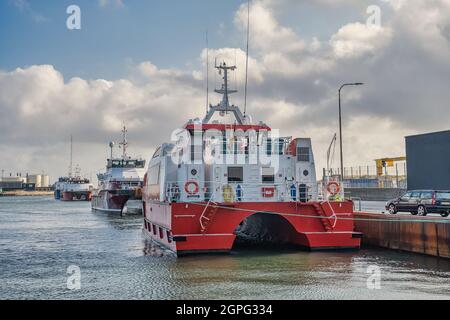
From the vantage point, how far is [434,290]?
49.7 feet

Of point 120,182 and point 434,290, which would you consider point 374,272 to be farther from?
point 120,182

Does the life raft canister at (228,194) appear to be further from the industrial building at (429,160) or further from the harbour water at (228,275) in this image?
the industrial building at (429,160)

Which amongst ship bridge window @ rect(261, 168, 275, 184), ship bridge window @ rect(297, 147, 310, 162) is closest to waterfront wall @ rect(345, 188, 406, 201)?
ship bridge window @ rect(297, 147, 310, 162)

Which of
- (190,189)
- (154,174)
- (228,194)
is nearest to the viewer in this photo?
(190,189)

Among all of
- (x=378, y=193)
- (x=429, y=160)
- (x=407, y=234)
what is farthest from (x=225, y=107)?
(x=378, y=193)

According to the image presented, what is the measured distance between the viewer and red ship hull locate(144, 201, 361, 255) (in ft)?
68.1

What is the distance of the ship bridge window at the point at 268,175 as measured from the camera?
77.4 ft

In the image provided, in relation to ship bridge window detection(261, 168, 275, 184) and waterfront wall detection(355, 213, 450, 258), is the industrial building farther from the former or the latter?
ship bridge window detection(261, 168, 275, 184)

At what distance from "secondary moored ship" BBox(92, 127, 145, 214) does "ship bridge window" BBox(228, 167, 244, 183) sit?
1624 inches

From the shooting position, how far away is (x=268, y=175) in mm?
23688

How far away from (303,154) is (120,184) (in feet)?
156

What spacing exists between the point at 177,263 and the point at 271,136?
817cm

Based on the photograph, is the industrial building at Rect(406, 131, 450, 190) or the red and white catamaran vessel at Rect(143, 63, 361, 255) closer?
the red and white catamaran vessel at Rect(143, 63, 361, 255)

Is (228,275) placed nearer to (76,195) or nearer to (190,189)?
(190,189)
